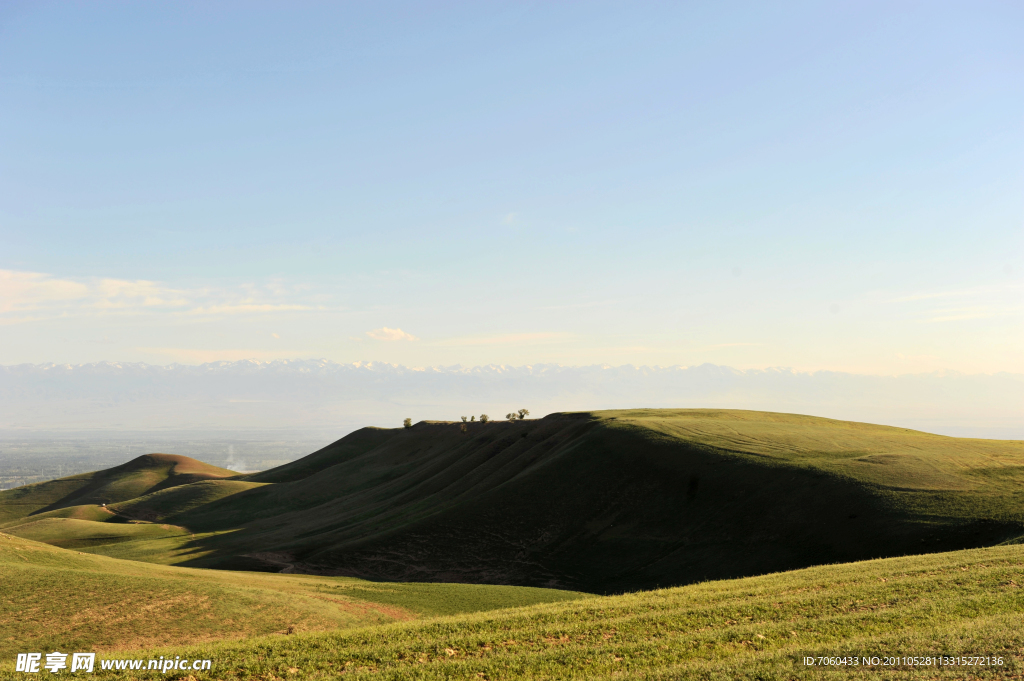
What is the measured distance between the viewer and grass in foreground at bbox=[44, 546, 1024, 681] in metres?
16.7

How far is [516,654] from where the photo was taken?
64.5 feet

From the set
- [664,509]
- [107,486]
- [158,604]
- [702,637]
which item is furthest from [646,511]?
[107,486]

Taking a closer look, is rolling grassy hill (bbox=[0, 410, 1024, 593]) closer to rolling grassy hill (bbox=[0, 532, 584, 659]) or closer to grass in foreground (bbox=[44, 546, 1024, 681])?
rolling grassy hill (bbox=[0, 532, 584, 659])

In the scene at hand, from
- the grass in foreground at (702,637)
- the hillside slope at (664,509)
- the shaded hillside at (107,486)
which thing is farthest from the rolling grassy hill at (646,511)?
the shaded hillside at (107,486)

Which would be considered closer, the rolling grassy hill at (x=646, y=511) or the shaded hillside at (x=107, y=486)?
the rolling grassy hill at (x=646, y=511)

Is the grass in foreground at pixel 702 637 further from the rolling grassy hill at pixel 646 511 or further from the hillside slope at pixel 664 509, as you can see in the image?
the rolling grassy hill at pixel 646 511

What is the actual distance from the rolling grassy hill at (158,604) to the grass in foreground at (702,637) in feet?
37.4

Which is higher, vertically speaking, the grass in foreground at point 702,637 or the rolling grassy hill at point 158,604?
the grass in foreground at point 702,637

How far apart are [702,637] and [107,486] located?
194437mm

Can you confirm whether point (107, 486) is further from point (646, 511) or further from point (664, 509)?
point (664, 509)

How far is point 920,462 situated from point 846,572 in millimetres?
35391

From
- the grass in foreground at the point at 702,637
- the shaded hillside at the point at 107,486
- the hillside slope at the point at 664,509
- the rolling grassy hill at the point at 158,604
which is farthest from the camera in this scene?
the shaded hillside at the point at 107,486

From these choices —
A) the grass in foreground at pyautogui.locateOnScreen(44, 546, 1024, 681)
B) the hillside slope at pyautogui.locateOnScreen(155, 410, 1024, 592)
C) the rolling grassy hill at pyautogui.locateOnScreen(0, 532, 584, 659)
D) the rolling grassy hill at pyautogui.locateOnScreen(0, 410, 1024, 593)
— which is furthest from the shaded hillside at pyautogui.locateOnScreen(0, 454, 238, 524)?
the grass in foreground at pyautogui.locateOnScreen(44, 546, 1024, 681)

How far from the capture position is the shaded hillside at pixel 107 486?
15412cm
